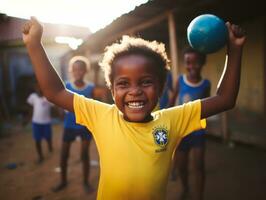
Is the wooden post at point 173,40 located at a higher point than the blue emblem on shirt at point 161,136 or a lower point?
higher

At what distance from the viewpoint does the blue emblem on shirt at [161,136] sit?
1.78m

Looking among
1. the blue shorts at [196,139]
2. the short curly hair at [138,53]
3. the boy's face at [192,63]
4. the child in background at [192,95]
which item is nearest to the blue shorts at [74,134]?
the child in background at [192,95]

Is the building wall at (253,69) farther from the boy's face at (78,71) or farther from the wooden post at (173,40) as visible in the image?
the boy's face at (78,71)

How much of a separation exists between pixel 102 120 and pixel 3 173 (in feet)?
16.0

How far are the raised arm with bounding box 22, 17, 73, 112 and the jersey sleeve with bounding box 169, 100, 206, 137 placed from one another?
72 centimetres

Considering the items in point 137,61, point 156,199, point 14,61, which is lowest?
point 156,199

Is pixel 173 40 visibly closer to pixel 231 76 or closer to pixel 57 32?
pixel 231 76

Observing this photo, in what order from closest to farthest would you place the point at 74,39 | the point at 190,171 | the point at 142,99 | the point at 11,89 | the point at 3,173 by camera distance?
the point at 142,99
the point at 190,171
the point at 3,173
the point at 74,39
the point at 11,89

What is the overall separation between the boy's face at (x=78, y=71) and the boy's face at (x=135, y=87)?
9.62ft

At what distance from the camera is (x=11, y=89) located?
17.3 meters

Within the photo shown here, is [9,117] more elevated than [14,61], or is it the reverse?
[14,61]

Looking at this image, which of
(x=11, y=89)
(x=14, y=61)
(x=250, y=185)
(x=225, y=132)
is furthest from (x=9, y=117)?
(x=250, y=185)

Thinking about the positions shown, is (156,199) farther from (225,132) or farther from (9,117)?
(9,117)

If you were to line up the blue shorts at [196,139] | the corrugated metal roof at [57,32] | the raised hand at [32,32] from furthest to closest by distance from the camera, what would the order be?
the corrugated metal roof at [57,32], the blue shorts at [196,139], the raised hand at [32,32]
